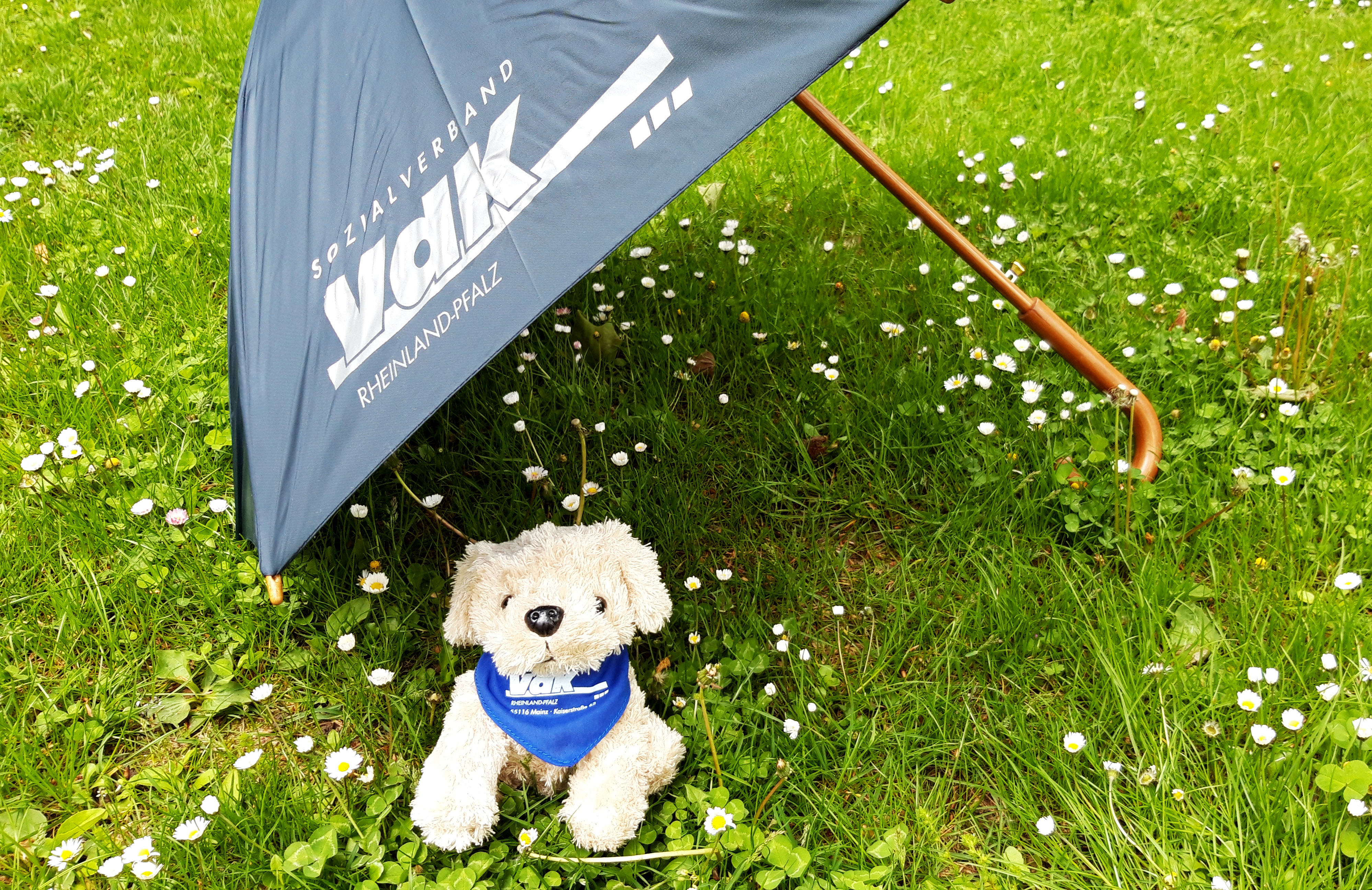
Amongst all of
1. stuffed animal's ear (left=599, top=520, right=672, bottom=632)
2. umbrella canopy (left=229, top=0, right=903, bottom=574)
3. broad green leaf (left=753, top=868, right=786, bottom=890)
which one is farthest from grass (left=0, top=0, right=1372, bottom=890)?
umbrella canopy (left=229, top=0, right=903, bottom=574)

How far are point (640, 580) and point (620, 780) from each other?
325 millimetres

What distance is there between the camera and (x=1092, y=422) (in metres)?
2.06

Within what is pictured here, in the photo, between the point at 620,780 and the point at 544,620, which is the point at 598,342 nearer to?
the point at 544,620

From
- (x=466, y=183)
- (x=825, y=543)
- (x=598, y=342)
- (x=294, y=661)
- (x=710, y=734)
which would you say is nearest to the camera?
(x=466, y=183)

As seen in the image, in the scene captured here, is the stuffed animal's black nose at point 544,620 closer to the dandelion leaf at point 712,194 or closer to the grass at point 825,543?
the grass at point 825,543

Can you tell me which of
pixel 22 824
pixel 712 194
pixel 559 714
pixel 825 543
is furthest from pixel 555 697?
pixel 712 194

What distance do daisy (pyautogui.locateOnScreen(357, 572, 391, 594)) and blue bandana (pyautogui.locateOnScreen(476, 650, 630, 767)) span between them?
0.52 m

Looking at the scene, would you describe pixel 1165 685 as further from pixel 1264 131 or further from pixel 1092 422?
pixel 1264 131

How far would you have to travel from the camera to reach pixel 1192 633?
169 centimetres

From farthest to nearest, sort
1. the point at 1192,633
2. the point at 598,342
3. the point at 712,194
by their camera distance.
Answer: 1. the point at 712,194
2. the point at 598,342
3. the point at 1192,633

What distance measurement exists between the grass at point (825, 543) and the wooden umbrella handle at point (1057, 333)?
0.08 meters

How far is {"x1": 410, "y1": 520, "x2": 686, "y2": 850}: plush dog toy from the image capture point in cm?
141

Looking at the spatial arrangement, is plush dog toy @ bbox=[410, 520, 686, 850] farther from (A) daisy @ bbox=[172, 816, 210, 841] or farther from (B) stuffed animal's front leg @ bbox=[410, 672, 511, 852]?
(A) daisy @ bbox=[172, 816, 210, 841]

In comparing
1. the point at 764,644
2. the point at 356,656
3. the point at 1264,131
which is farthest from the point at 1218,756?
the point at 1264,131
